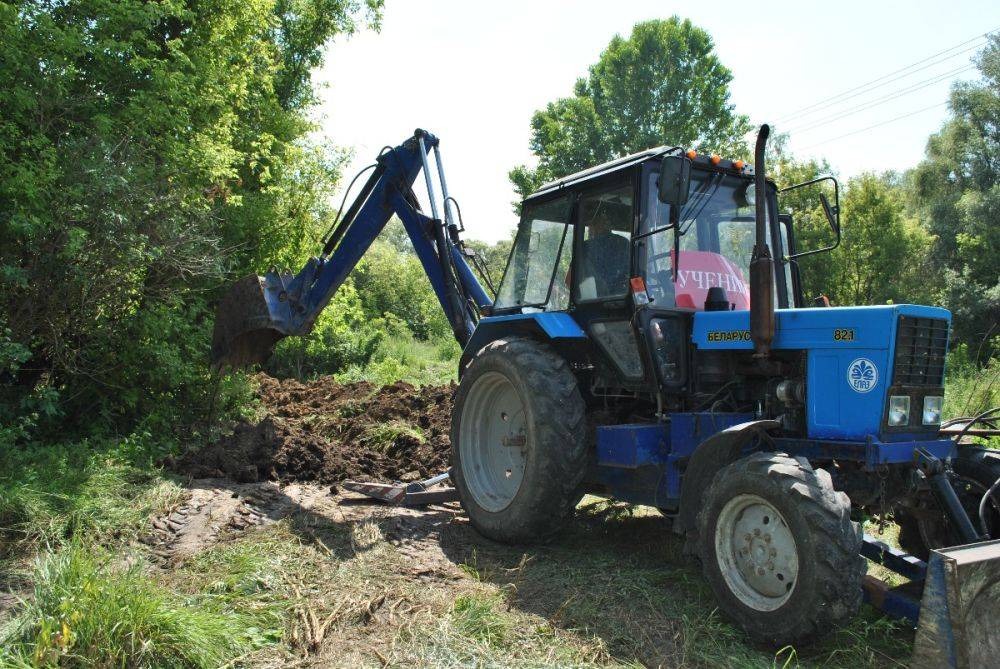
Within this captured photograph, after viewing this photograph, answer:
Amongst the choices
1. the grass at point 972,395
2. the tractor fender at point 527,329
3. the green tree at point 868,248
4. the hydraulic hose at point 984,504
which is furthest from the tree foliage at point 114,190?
the green tree at point 868,248

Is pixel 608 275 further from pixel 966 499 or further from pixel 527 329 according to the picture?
pixel 966 499

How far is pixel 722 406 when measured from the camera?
4711mm

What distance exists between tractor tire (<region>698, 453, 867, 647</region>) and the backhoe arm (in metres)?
3.36

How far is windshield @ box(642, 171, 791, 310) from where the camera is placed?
4828 mm

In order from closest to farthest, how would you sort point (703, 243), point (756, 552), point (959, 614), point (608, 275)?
1. point (959, 614)
2. point (756, 552)
3. point (703, 243)
4. point (608, 275)

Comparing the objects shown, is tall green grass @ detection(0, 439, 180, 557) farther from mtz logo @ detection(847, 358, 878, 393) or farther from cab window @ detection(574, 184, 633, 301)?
mtz logo @ detection(847, 358, 878, 393)

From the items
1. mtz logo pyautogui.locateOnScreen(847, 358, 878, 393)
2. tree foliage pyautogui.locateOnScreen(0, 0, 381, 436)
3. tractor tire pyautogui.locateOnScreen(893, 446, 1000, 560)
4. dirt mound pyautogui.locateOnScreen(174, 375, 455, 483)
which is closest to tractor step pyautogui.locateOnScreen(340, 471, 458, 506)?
dirt mound pyautogui.locateOnScreen(174, 375, 455, 483)

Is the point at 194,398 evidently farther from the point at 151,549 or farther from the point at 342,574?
the point at 342,574

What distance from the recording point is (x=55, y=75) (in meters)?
6.23

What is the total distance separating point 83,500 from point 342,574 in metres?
2.00

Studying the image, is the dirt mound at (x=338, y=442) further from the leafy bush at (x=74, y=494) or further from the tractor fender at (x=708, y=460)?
the tractor fender at (x=708, y=460)

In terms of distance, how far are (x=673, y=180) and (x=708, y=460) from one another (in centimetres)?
157

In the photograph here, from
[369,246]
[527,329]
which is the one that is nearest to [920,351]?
[527,329]

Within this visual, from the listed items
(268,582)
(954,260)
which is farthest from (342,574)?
(954,260)
